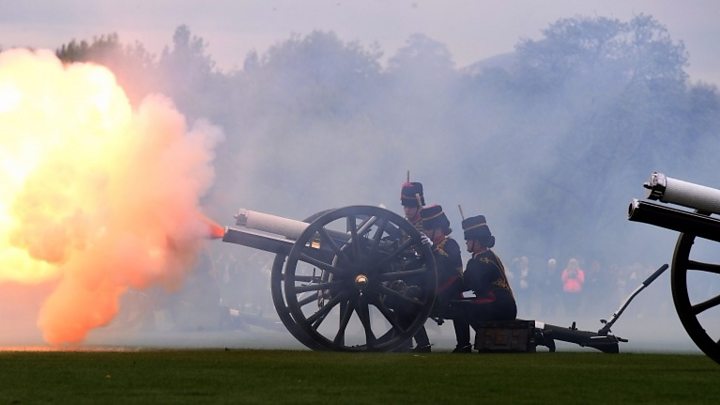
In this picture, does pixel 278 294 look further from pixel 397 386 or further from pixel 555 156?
pixel 555 156

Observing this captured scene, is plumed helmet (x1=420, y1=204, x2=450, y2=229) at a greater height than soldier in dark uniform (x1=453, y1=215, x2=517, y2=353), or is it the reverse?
plumed helmet (x1=420, y1=204, x2=450, y2=229)

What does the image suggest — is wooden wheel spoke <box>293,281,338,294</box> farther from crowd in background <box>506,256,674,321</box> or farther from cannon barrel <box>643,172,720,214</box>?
crowd in background <box>506,256,674,321</box>

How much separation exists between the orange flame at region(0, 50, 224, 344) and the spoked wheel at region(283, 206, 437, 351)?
1963 millimetres

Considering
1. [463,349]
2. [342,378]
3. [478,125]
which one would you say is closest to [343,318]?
[463,349]

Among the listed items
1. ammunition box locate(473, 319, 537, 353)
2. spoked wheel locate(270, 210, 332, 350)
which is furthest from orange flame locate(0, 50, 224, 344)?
ammunition box locate(473, 319, 537, 353)

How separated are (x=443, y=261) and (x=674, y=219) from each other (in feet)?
15.8

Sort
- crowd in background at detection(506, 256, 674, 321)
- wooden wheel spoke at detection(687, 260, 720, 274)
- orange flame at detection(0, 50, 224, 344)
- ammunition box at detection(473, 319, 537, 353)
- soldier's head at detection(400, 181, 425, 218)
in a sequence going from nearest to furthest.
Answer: wooden wheel spoke at detection(687, 260, 720, 274) → ammunition box at detection(473, 319, 537, 353) → orange flame at detection(0, 50, 224, 344) → soldier's head at detection(400, 181, 425, 218) → crowd in background at detection(506, 256, 674, 321)

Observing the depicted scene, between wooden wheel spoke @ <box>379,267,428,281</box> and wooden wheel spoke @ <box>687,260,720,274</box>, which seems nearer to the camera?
wooden wheel spoke @ <box>687,260,720,274</box>

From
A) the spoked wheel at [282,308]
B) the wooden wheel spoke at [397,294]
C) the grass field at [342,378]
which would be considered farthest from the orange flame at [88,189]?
the grass field at [342,378]

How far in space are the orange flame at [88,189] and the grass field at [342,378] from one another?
2.63 m

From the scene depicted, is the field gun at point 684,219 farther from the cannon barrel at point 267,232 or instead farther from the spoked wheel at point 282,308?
the cannon barrel at point 267,232

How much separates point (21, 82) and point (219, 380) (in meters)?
8.18

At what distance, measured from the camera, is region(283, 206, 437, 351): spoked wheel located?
19047 millimetres

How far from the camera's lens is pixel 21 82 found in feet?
70.9
